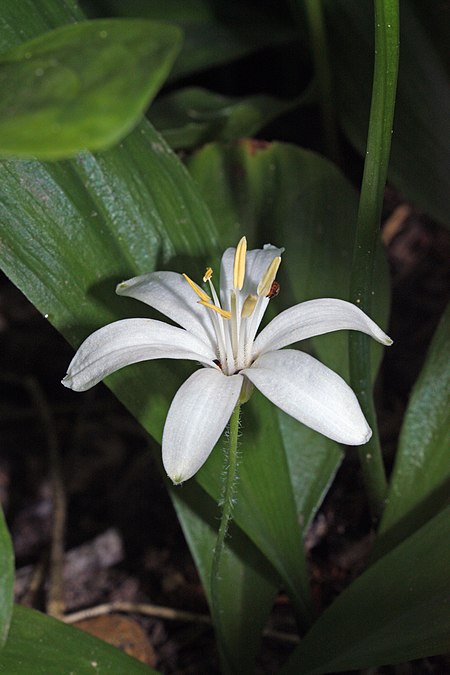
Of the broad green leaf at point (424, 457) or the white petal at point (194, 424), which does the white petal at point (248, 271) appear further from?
the broad green leaf at point (424, 457)

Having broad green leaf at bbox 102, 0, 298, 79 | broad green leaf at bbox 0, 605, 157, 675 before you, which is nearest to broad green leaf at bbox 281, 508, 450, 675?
broad green leaf at bbox 0, 605, 157, 675

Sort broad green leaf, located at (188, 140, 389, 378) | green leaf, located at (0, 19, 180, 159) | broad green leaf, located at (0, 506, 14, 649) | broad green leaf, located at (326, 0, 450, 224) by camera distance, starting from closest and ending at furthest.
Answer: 1. green leaf, located at (0, 19, 180, 159)
2. broad green leaf, located at (0, 506, 14, 649)
3. broad green leaf, located at (188, 140, 389, 378)
4. broad green leaf, located at (326, 0, 450, 224)

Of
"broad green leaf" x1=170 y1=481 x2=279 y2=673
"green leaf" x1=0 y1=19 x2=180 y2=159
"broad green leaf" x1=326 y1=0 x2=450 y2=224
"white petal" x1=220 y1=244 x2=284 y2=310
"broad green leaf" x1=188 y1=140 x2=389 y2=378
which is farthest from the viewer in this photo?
"broad green leaf" x1=326 y1=0 x2=450 y2=224

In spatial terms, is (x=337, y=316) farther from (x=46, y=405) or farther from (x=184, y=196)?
(x=46, y=405)

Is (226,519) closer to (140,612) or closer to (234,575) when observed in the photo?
(234,575)

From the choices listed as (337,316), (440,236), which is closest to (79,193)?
(337,316)

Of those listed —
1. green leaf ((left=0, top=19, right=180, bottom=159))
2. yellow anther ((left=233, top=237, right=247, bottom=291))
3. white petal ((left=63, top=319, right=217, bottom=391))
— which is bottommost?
yellow anther ((left=233, top=237, right=247, bottom=291))

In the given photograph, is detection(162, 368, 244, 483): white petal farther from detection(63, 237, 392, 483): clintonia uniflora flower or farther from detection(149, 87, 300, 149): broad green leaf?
detection(149, 87, 300, 149): broad green leaf
